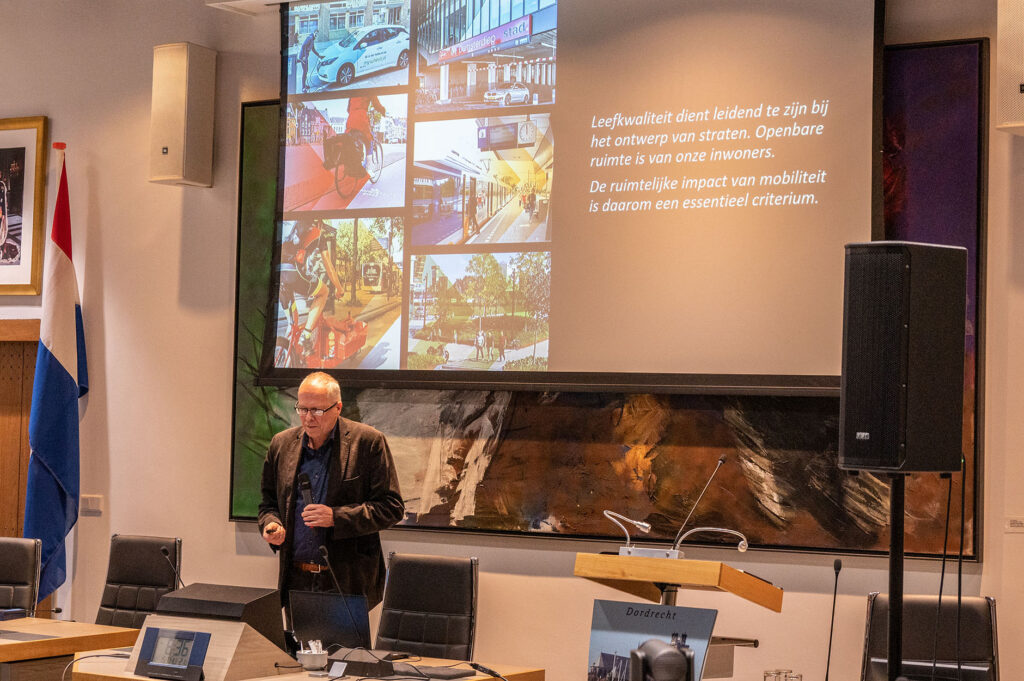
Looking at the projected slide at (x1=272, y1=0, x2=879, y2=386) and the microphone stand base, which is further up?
the projected slide at (x1=272, y1=0, x2=879, y2=386)

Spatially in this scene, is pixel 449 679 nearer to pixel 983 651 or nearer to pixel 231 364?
pixel 983 651

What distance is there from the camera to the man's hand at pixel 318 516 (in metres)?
4.68

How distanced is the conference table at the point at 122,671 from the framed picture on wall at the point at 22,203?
3.21m

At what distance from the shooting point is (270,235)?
20.7 feet

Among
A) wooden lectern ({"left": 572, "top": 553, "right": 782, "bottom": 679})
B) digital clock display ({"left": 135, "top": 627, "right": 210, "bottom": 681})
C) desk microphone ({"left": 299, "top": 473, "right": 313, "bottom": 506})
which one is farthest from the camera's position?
desk microphone ({"left": 299, "top": 473, "right": 313, "bottom": 506})

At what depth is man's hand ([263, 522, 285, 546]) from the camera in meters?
4.70

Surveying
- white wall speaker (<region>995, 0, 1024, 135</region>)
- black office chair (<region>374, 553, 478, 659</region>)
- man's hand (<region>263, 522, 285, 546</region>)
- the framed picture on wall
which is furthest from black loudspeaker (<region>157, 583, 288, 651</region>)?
the framed picture on wall

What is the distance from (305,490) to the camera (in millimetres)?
4863

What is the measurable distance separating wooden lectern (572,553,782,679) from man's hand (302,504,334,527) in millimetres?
1349

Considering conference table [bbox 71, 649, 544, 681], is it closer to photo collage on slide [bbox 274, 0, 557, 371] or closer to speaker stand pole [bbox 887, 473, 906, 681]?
speaker stand pole [bbox 887, 473, 906, 681]

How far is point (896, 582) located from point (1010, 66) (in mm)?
2440

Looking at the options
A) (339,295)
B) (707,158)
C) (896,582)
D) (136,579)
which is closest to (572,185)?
(707,158)

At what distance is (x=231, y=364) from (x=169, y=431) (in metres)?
0.54

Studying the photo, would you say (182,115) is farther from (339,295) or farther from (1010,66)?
(1010,66)
